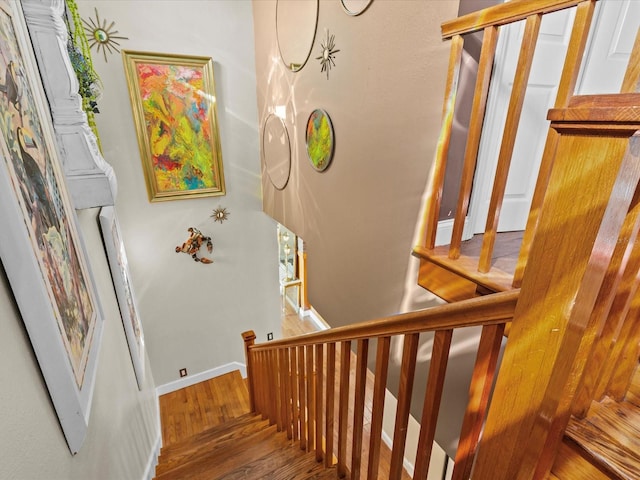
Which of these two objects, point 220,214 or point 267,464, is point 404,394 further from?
point 220,214

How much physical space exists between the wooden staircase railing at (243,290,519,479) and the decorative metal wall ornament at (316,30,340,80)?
1765mm

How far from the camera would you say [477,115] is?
1165 mm

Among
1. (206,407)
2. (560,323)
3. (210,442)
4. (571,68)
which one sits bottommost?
(206,407)

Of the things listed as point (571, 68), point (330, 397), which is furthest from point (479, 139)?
point (330, 397)

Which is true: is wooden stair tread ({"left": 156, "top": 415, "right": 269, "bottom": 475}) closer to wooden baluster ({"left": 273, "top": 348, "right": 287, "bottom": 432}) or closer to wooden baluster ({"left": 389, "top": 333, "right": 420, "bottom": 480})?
wooden baluster ({"left": 273, "top": 348, "right": 287, "bottom": 432})

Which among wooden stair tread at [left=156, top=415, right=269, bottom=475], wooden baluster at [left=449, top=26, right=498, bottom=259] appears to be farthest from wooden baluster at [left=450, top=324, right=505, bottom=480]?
wooden stair tread at [left=156, top=415, right=269, bottom=475]

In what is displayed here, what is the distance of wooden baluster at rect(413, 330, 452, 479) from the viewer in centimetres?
74

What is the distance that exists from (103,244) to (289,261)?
18.4 ft

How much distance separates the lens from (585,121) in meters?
0.40

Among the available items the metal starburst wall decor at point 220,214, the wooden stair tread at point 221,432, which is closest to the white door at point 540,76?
the wooden stair tread at point 221,432

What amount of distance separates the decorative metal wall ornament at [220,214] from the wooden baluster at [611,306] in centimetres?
384

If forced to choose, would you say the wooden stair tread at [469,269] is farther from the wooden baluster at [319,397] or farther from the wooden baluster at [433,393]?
the wooden baluster at [319,397]

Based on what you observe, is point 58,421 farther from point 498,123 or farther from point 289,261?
point 289,261

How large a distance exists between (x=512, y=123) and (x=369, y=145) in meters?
0.90
